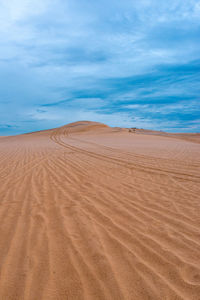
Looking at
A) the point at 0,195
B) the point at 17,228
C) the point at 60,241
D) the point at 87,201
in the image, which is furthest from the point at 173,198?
the point at 0,195

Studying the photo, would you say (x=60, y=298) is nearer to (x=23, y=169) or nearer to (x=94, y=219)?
(x=94, y=219)

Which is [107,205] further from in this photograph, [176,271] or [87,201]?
[176,271]

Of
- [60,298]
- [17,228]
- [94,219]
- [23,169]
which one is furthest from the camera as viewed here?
[23,169]

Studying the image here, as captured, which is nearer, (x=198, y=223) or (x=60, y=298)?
(x=60, y=298)

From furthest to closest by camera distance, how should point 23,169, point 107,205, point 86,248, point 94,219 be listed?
point 23,169 < point 107,205 < point 94,219 < point 86,248

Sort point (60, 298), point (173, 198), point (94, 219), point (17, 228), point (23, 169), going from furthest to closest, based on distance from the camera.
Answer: point (23, 169)
point (173, 198)
point (94, 219)
point (17, 228)
point (60, 298)

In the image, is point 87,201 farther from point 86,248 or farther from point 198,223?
point 198,223

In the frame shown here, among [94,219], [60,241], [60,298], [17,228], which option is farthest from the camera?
[94,219]

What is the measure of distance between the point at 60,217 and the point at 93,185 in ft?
7.23

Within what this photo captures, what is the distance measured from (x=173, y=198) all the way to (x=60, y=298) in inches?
144

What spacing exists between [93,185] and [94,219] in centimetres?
225

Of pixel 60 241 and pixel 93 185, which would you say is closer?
pixel 60 241

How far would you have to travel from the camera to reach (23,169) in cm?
859

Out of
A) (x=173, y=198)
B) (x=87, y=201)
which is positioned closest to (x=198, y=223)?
(x=173, y=198)
